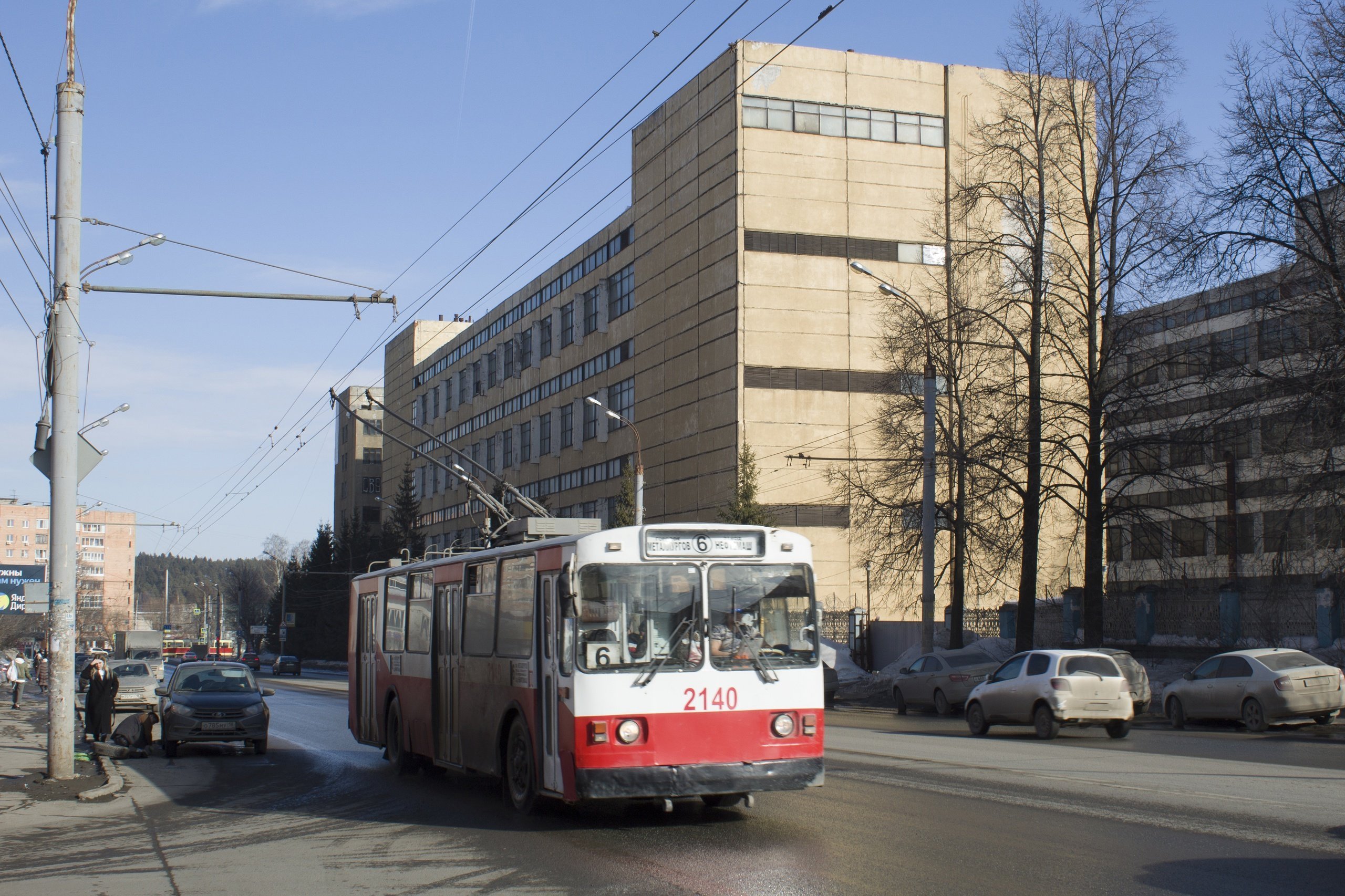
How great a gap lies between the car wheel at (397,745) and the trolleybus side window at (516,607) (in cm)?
481

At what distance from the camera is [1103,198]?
103 feet

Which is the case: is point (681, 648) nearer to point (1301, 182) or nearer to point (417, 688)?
point (417, 688)

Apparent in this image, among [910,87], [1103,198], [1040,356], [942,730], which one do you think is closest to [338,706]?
[942,730]

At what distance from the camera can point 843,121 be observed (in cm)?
5872

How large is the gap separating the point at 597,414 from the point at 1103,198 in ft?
134

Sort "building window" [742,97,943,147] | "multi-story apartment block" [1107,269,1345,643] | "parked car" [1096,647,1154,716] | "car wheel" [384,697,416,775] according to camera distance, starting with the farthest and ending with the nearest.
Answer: "building window" [742,97,943,147]
"multi-story apartment block" [1107,269,1345,643]
"parked car" [1096,647,1154,716]
"car wheel" [384,697,416,775]

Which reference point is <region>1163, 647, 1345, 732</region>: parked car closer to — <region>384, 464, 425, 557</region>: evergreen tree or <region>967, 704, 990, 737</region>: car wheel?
<region>967, 704, 990, 737</region>: car wheel

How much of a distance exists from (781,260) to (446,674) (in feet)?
146

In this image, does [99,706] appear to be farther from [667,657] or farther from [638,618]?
[667,657]

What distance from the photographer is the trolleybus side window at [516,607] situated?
39.1 feet

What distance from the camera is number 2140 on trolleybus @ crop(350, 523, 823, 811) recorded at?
10.6m

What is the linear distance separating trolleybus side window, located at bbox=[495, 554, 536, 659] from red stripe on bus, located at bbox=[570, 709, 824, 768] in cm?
148

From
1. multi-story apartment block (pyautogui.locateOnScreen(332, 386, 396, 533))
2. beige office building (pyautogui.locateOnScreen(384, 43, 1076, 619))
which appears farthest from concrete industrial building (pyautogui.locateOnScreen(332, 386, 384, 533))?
beige office building (pyautogui.locateOnScreen(384, 43, 1076, 619))

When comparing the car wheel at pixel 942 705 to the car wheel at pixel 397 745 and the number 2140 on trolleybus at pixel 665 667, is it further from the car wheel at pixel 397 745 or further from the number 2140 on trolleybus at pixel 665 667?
the number 2140 on trolleybus at pixel 665 667
